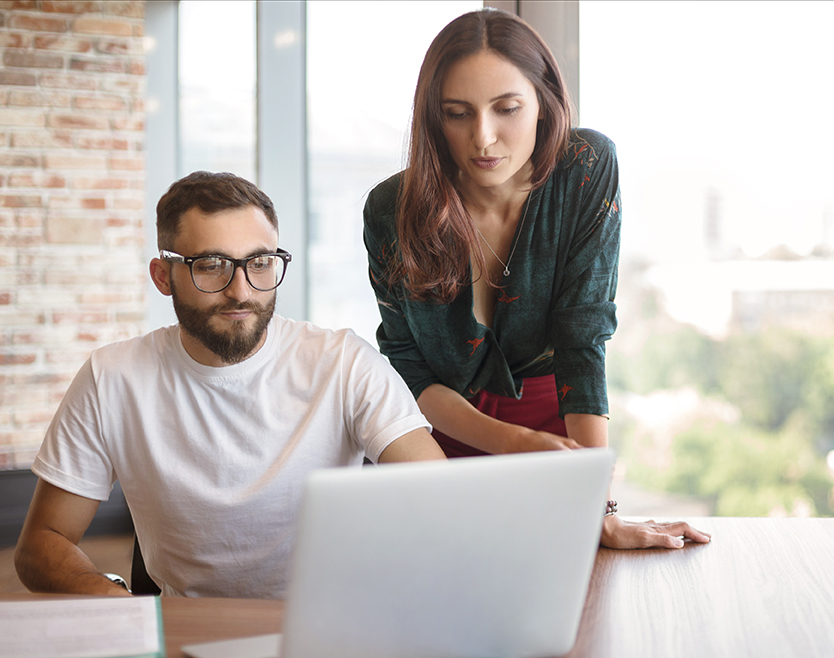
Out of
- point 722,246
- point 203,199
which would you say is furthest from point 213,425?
point 722,246

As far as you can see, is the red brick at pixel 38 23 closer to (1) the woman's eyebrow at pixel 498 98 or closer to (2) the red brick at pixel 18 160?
(2) the red brick at pixel 18 160

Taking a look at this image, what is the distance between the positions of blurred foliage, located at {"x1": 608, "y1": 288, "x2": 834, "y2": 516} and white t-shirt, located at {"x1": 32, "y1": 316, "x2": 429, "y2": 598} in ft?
6.45

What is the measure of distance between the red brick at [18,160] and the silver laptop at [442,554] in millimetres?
2672

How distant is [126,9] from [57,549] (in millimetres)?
2346

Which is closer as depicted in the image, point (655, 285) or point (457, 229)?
point (457, 229)

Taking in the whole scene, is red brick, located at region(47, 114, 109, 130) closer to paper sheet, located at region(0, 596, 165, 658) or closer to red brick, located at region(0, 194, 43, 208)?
red brick, located at region(0, 194, 43, 208)

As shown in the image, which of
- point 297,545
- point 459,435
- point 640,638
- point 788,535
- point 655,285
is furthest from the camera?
point 655,285

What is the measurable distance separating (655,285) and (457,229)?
1.92 metres

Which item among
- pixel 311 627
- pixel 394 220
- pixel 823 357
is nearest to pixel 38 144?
pixel 394 220

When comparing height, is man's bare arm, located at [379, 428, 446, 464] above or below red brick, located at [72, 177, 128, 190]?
below

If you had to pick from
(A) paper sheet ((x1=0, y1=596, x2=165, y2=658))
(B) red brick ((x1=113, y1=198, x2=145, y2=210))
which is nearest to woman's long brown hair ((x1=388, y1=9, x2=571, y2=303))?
(A) paper sheet ((x1=0, y1=596, x2=165, y2=658))

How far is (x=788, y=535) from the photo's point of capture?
124 centimetres

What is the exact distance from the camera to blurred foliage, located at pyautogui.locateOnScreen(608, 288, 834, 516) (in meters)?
3.21

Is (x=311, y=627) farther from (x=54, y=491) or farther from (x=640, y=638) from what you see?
(x=54, y=491)
